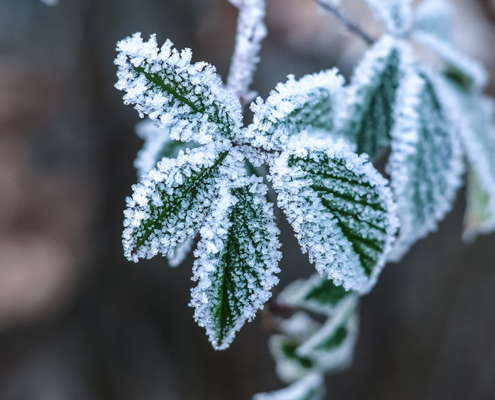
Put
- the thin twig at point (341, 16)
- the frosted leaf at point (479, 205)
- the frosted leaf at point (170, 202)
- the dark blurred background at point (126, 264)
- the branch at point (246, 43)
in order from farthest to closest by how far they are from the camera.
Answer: the dark blurred background at point (126, 264), the frosted leaf at point (479, 205), the thin twig at point (341, 16), the branch at point (246, 43), the frosted leaf at point (170, 202)

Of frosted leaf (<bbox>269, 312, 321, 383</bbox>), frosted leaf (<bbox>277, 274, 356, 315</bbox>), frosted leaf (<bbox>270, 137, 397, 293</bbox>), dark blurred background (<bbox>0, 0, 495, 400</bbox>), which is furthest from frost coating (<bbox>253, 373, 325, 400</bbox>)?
dark blurred background (<bbox>0, 0, 495, 400</bbox>)

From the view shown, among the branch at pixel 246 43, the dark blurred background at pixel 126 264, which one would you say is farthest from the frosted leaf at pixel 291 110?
the dark blurred background at pixel 126 264

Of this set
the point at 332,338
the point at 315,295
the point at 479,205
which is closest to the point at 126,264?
the point at 332,338

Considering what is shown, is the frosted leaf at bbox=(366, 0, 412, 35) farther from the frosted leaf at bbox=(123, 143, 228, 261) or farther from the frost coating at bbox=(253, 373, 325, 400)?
the frost coating at bbox=(253, 373, 325, 400)

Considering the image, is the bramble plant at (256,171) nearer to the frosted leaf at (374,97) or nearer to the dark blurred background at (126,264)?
the frosted leaf at (374,97)

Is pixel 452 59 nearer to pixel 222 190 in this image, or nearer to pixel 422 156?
pixel 422 156

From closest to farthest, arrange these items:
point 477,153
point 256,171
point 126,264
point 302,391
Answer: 1. point 256,171
2. point 477,153
3. point 302,391
4. point 126,264

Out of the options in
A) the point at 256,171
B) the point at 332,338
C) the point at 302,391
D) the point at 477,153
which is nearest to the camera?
the point at 256,171
